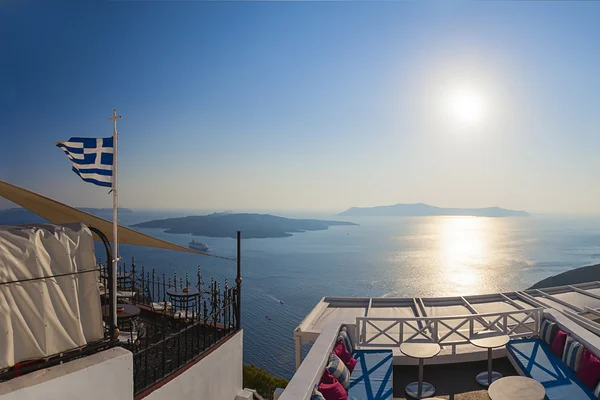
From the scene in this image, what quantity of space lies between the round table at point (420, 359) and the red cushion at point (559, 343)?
206 cm

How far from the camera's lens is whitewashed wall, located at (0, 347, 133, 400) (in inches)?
107

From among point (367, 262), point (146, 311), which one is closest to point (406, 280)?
point (367, 262)

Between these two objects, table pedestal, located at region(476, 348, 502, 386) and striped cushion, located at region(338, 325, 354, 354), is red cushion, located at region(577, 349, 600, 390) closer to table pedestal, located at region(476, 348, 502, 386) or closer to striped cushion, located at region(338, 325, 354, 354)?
table pedestal, located at region(476, 348, 502, 386)

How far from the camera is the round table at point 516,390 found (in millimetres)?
3953

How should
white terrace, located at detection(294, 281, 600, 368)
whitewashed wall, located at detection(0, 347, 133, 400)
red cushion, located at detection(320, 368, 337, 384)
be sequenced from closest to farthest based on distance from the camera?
whitewashed wall, located at detection(0, 347, 133, 400) < red cushion, located at detection(320, 368, 337, 384) < white terrace, located at detection(294, 281, 600, 368)

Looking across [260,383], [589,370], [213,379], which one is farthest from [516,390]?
[260,383]

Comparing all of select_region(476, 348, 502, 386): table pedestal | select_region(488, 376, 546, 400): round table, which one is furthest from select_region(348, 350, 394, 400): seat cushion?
select_region(476, 348, 502, 386): table pedestal

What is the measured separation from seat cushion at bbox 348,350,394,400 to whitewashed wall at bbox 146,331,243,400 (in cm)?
243

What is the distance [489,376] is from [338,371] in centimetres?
252

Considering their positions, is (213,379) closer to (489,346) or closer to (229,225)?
(489,346)

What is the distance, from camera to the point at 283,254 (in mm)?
99438

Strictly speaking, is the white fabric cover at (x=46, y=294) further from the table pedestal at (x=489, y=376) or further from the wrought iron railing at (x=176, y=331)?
the table pedestal at (x=489, y=376)

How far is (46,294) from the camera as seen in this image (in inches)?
122

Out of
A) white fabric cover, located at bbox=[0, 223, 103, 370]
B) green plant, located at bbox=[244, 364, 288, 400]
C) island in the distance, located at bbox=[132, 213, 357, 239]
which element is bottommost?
green plant, located at bbox=[244, 364, 288, 400]
